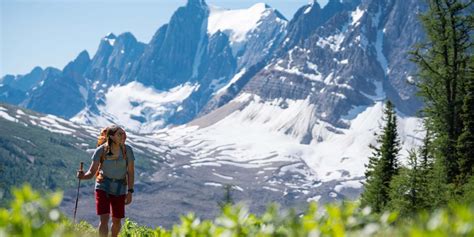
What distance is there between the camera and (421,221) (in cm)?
234

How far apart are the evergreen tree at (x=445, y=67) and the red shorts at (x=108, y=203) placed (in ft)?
79.1

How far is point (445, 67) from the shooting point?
32500 millimetres

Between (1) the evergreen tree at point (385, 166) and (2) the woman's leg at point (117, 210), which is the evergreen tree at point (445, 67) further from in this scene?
(2) the woman's leg at point (117, 210)

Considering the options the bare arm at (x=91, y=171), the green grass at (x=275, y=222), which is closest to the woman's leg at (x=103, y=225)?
the bare arm at (x=91, y=171)

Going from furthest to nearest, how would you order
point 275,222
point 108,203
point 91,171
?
1. point 91,171
2. point 108,203
3. point 275,222

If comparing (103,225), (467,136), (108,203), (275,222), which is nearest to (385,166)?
(467,136)

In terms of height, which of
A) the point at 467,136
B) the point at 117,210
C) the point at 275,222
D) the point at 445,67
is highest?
the point at 445,67

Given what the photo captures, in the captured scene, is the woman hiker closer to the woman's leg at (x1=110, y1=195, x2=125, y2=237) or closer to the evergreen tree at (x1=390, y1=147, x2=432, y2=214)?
the woman's leg at (x1=110, y1=195, x2=125, y2=237)

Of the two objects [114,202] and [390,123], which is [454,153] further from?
[114,202]

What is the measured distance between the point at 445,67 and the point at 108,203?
25.1 meters

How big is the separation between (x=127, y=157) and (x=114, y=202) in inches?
40.4

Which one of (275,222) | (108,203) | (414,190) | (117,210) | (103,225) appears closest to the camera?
(275,222)

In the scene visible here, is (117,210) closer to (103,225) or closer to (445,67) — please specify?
(103,225)

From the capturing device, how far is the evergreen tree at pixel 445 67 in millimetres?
32594
